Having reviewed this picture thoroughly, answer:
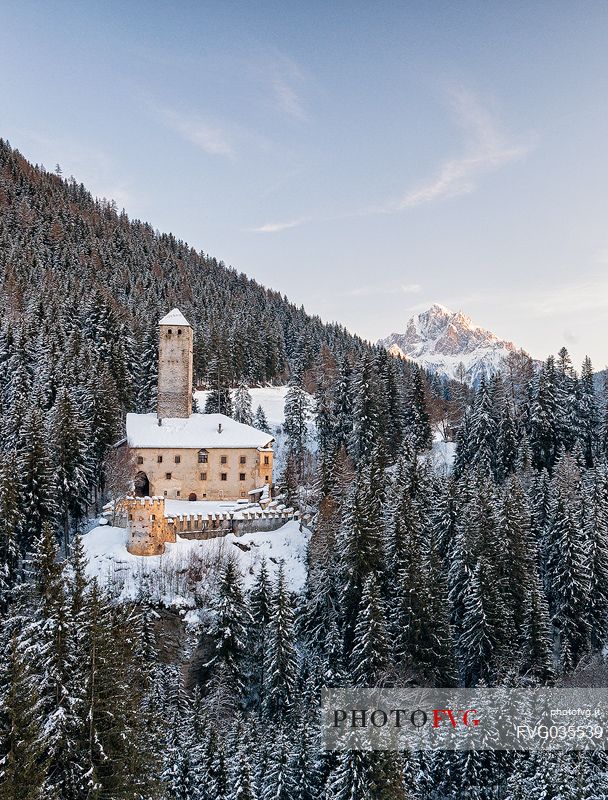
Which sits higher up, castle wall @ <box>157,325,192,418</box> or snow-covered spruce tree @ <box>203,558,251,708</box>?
castle wall @ <box>157,325,192,418</box>

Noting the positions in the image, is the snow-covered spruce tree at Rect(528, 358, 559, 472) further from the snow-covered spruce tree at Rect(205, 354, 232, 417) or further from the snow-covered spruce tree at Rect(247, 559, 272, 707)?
the snow-covered spruce tree at Rect(247, 559, 272, 707)

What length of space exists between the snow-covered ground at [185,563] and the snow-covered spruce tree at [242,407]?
1052 inches

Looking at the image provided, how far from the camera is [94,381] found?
5566cm

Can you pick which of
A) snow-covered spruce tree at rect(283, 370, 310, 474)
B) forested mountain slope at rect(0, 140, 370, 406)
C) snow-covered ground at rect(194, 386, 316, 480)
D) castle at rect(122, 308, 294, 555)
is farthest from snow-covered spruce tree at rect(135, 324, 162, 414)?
snow-covered spruce tree at rect(283, 370, 310, 474)

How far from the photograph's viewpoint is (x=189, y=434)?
52688mm

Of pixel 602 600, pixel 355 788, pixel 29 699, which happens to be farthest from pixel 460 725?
pixel 29 699

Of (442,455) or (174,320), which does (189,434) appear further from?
(442,455)

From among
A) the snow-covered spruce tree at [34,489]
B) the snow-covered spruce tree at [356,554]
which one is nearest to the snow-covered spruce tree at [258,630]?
the snow-covered spruce tree at [356,554]

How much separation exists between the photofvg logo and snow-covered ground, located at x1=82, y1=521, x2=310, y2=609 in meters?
11.0

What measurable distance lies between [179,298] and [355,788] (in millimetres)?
101724

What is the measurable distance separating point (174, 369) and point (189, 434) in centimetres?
874

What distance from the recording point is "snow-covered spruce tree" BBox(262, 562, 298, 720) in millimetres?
34812

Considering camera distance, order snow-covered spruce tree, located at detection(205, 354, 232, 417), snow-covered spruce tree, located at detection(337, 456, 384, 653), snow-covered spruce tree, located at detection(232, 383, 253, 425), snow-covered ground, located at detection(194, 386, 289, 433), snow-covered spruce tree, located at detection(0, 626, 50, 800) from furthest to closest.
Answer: snow-covered ground, located at detection(194, 386, 289, 433)
snow-covered spruce tree, located at detection(205, 354, 232, 417)
snow-covered spruce tree, located at detection(232, 383, 253, 425)
snow-covered spruce tree, located at detection(337, 456, 384, 653)
snow-covered spruce tree, located at detection(0, 626, 50, 800)

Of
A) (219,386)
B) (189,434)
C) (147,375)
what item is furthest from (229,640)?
(219,386)
